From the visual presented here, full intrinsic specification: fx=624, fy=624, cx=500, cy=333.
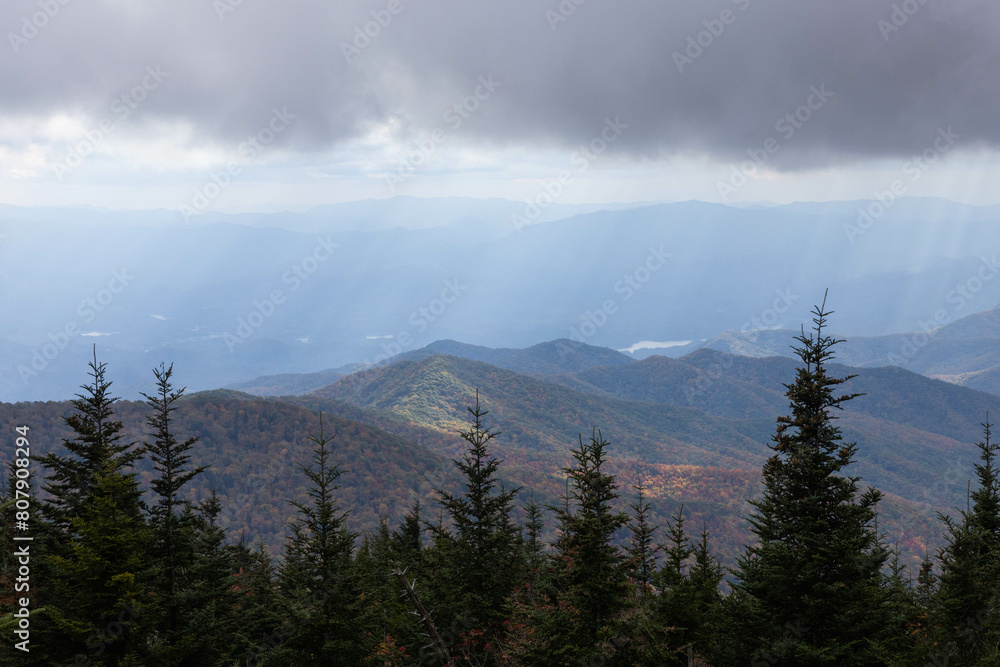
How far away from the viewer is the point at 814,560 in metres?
16.0

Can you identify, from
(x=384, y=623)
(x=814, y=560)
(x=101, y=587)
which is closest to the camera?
(x=814, y=560)

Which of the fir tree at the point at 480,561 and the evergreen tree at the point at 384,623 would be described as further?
the fir tree at the point at 480,561

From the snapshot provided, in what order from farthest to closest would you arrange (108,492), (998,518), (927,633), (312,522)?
(998,518), (312,522), (927,633), (108,492)

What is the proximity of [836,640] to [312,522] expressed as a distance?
16.2m

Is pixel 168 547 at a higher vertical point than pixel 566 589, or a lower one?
higher

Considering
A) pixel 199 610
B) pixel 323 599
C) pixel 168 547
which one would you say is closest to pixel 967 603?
pixel 323 599

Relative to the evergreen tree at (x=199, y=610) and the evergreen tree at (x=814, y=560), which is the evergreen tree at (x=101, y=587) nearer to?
the evergreen tree at (x=199, y=610)

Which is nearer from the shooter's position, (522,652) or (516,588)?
Result: (522,652)

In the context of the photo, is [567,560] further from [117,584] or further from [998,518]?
[998,518]

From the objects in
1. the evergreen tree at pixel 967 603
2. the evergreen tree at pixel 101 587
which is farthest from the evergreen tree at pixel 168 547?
the evergreen tree at pixel 967 603

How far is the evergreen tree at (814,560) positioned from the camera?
15.8 meters

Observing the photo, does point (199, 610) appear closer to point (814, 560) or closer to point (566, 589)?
point (566, 589)

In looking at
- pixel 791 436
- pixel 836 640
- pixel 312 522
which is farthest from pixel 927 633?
pixel 312 522

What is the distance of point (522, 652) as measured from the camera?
52.9 feet
